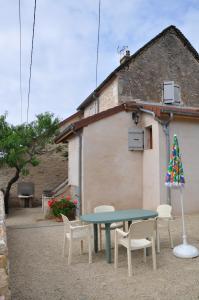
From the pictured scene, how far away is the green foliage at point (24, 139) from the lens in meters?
11.0

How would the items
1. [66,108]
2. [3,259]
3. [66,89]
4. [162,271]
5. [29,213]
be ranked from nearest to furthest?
[3,259], [162,271], [29,213], [66,89], [66,108]

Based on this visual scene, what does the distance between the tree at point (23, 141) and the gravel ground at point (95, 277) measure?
5.67 m

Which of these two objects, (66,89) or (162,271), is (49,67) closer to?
(66,89)

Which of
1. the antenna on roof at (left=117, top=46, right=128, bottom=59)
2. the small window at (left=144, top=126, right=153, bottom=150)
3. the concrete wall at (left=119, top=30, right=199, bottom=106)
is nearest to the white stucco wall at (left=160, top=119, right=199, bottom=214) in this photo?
the small window at (left=144, top=126, right=153, bottom=150)

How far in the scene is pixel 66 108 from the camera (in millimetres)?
19922

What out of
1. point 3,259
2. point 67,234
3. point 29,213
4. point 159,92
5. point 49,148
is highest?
point 159,92

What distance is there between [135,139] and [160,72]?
6.29 meters

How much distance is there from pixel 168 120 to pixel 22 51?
6400 millimetres

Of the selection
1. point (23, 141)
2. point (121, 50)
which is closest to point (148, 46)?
point (121, 50)

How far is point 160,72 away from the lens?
47.3 ft

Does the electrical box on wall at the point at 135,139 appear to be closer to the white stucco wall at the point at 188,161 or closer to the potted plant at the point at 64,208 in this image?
the white stucco wall at the point at 188,161

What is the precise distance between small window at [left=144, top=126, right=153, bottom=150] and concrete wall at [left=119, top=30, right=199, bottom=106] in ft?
11.7

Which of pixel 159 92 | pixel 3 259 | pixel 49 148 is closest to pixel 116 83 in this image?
pixel 159 92

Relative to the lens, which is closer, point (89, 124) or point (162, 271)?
point (162, 271)
